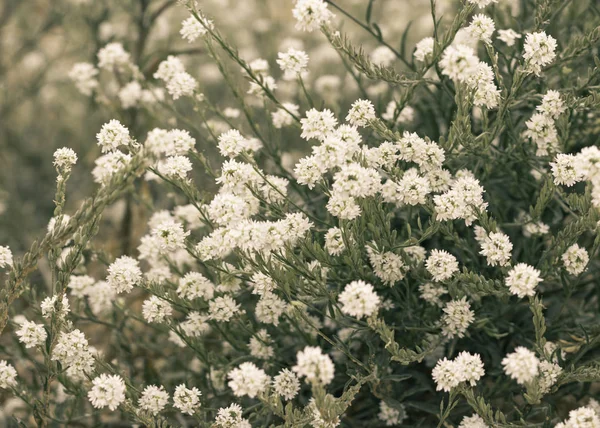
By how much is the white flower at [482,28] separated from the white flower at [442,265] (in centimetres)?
57

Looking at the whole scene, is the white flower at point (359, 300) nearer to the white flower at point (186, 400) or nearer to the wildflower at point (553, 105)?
the white flower at point (186, 400)

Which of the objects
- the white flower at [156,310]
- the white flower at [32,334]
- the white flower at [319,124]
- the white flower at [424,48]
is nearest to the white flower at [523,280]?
the white flower at [319,124]

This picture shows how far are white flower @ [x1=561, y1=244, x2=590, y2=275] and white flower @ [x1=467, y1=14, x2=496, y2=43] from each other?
591 mm

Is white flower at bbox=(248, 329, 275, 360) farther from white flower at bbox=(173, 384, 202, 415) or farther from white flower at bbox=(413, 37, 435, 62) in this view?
white flower at bbox=(413, 37, 435, 62)

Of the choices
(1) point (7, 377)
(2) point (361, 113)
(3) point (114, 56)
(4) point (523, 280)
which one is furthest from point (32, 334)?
(4) point (523, 280)

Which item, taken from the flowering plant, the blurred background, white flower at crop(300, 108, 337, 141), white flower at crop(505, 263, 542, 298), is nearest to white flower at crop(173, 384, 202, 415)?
the flowering plant

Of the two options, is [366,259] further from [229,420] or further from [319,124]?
[229,420]

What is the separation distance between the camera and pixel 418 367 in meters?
2.20

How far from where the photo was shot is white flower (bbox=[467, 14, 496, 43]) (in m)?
1.77

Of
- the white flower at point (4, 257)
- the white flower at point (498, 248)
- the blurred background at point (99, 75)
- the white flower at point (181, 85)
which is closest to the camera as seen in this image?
the white flower at point (498, 248)

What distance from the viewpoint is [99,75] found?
139 inches

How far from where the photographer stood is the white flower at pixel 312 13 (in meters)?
1.78

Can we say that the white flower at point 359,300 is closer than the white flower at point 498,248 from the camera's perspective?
Yes

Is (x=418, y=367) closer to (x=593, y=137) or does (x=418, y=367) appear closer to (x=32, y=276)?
(x=593, y=137)
